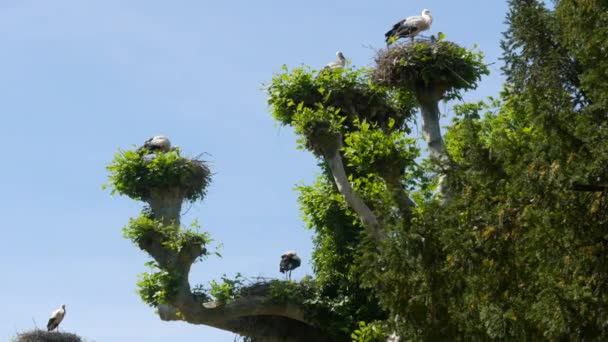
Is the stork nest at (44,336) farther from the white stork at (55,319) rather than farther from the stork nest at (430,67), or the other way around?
the stork nest at (430,67)

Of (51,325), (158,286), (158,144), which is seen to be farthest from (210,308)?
(51,325)

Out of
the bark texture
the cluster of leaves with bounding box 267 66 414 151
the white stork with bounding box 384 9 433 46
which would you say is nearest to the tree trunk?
the bark texture

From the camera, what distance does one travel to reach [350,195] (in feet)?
67.8

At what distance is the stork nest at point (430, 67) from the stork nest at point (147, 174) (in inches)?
195

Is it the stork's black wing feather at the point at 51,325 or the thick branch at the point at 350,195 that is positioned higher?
the stork's black wing feather at the point at 51,325

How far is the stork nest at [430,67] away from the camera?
70.4ft

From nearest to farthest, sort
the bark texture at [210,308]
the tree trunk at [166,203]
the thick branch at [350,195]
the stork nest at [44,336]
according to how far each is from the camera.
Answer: the thick branch at [350,195] → the bark texture at [210,308] → the tree trunk at [166,203] → the stork nest at [44,336]

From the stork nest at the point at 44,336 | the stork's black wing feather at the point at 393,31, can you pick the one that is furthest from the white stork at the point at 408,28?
the stork nest at the point at 44,336

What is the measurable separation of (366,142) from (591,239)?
759 centimetres

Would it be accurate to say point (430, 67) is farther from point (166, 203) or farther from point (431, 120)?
point (166, 203)

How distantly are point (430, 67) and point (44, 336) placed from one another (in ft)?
41.1

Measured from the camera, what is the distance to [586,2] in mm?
14414

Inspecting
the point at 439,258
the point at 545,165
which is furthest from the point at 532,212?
the point at 439,258

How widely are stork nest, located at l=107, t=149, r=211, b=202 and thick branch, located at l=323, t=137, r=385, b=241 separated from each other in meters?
4.61
